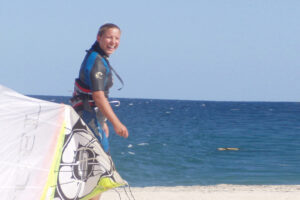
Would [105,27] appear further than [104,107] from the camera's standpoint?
Yes

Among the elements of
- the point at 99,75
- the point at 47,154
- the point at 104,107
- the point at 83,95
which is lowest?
the point at 47,154

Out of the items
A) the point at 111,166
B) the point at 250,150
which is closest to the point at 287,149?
the point at 250,150

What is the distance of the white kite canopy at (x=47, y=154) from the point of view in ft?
12.6

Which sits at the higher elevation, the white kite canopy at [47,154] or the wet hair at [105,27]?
the wet hair at [105,27]

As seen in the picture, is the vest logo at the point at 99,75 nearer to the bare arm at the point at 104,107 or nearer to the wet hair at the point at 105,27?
the bare arm at the point at 104,107

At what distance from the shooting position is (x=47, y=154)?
157 inches

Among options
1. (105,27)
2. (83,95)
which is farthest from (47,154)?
(105,27)

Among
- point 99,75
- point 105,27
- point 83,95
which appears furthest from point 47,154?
point 105,27

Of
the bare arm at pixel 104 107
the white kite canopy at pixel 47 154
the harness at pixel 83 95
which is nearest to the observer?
the white kite canopy at pixel 47 154

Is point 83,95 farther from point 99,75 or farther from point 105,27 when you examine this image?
point 105,27

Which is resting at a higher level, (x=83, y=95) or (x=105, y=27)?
(x=105, y=27)

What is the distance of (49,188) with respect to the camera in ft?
13.0

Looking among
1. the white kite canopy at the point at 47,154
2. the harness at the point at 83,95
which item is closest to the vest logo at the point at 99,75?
the harness at the point at 83,95

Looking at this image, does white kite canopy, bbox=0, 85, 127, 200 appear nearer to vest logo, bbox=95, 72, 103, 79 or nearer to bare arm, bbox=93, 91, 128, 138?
bare arm, bbox=93, 91, 128, 138
